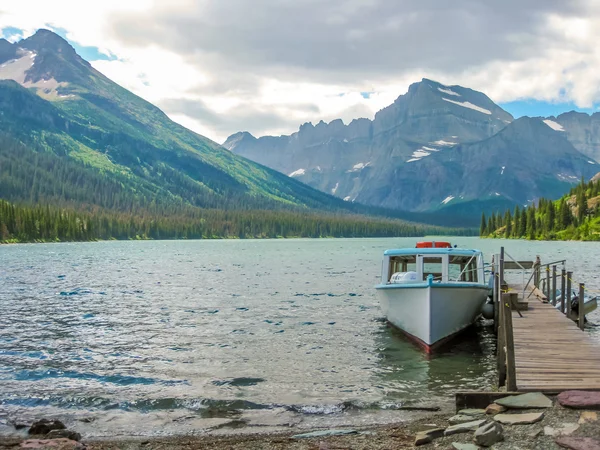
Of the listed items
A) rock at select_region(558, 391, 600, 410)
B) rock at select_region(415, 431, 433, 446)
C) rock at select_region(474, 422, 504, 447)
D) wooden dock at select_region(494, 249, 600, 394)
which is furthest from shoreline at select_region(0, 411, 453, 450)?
rock at select_region(558, 391, 600, 410)

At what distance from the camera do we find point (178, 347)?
31.4m

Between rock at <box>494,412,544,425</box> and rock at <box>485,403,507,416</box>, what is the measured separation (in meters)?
0.59

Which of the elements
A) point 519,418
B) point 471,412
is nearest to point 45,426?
point 471,412

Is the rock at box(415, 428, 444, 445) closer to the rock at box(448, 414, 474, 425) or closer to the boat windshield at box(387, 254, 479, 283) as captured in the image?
the rock at box(448, 414, 474, 425)

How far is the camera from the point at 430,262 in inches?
1374

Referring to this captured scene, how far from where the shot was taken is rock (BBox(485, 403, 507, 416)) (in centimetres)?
1591

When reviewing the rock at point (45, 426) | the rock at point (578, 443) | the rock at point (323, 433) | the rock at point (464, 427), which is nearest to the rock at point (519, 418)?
the rock at point (464, 427)

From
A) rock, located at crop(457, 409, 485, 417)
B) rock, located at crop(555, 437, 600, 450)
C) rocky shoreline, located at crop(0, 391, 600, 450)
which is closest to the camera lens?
rock, located at crop(555, 437, 600, 450)

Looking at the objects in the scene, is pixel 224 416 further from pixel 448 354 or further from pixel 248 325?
pixel 248 325

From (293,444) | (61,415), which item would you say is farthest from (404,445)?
(61,415)

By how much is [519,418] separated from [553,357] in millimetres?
6543

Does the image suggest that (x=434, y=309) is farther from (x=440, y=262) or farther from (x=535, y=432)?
(x=535, y=432)

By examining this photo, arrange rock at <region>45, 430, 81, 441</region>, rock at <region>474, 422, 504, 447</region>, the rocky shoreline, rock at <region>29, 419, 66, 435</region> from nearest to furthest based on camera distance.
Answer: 1. the rocky shoreline
2. rock at <region>474, 422, 504, 447</region>
3. rock at <region>45, 430, 81, 441</region>
4. rock at <region>29, 419, 66, 435</region>

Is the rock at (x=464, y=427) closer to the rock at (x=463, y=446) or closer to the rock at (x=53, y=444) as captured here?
the rock at (x=463, y=446)
